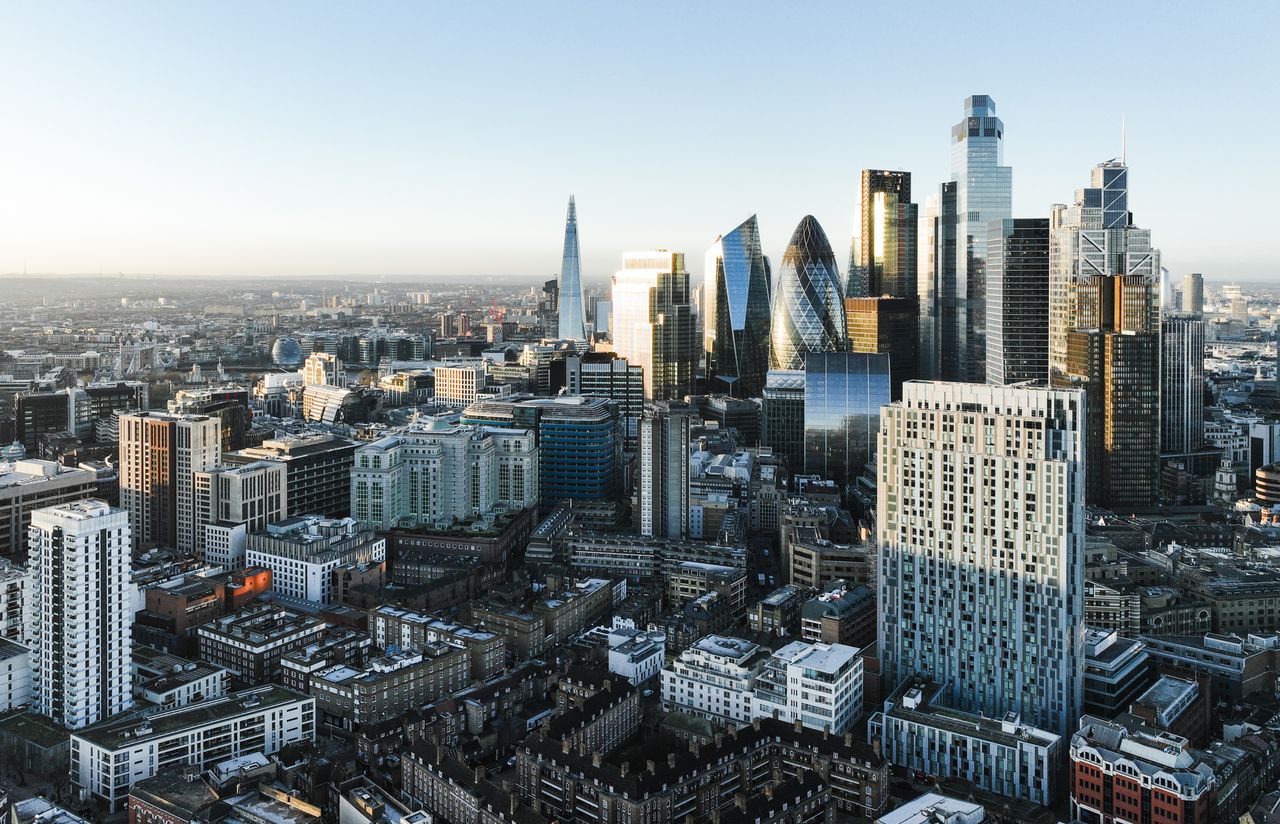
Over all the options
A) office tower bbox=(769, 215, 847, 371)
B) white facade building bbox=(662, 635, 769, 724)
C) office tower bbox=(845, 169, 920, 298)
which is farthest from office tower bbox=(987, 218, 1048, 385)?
white facade building bbox=(662, 635, 769, 724)

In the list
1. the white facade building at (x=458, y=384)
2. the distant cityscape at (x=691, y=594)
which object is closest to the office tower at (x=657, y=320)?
→ the white facade building at (x=458, y=384)

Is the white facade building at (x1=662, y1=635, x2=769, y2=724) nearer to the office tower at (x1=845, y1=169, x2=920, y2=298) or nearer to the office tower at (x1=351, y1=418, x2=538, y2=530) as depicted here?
the office tower at (x1=351, y1=418, x2=538, y2=530)

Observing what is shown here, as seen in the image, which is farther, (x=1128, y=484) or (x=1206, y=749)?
(x=1128, y=484)

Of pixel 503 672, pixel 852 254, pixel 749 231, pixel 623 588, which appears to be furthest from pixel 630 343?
pixel 503 672

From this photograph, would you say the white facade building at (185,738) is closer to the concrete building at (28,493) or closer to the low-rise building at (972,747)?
the low-rise building at (972,747)

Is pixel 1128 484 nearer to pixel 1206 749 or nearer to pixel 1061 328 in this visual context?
pixel 1061 328

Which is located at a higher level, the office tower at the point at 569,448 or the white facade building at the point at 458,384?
the white facade building at the point at 458,384
